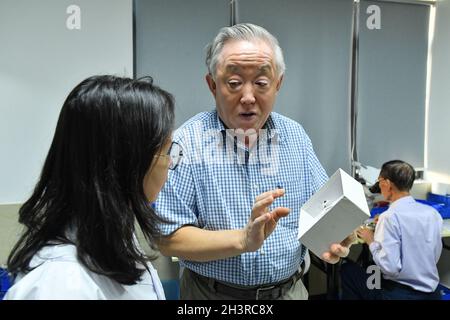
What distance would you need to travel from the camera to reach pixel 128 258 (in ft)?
2.43

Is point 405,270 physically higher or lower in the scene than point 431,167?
lower

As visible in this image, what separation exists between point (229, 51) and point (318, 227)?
1.99 ft

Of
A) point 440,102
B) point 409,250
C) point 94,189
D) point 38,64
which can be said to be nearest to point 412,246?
point 409,250

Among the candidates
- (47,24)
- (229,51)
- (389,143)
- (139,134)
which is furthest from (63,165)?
(389,143)

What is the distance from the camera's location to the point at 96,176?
0.70m

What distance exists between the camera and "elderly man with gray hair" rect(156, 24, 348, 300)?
3.77 feet

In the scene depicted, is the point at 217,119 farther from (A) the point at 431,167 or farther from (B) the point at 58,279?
(A) the point at 431,167

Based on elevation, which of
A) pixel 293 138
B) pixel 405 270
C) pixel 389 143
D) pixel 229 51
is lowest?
pixel 405 270

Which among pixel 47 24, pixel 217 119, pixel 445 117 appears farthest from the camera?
pixel 445 117

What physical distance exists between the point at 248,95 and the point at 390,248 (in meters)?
1.58

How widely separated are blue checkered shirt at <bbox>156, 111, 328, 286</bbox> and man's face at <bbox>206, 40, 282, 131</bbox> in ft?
0.39

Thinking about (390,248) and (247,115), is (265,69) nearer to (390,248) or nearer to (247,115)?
(247,115)

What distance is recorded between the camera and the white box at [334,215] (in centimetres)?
104

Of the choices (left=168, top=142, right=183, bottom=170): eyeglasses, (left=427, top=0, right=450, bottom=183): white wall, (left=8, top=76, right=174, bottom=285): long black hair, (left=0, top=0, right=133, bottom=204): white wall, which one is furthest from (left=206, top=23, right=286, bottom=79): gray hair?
(left=427, top=0, right=450, bottom=183): white wall
